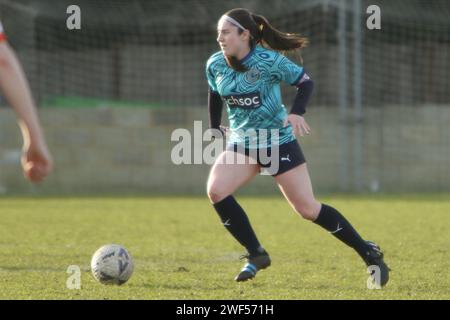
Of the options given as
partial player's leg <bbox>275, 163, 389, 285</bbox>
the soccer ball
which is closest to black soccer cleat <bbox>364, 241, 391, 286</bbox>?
partial player's leg <bbox>275, 163, 389, 285</bbox>

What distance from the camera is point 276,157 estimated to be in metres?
6.43

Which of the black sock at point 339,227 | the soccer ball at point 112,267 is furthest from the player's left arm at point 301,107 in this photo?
the soccer ball at point 112,267

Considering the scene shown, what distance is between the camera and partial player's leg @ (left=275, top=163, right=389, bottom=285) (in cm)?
641

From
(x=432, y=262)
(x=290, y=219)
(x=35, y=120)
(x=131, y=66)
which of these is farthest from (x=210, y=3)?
(x=35, y=120)

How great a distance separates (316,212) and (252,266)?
0.56m

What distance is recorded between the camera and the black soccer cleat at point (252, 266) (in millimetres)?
6398

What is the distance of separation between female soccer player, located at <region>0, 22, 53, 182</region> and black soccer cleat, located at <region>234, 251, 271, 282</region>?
3015 mm

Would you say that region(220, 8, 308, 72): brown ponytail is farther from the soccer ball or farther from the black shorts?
the soccer ball

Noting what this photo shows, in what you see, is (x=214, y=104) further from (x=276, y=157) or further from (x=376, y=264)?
(x=376, y=264)

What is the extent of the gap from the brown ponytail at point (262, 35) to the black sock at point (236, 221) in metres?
0.96
